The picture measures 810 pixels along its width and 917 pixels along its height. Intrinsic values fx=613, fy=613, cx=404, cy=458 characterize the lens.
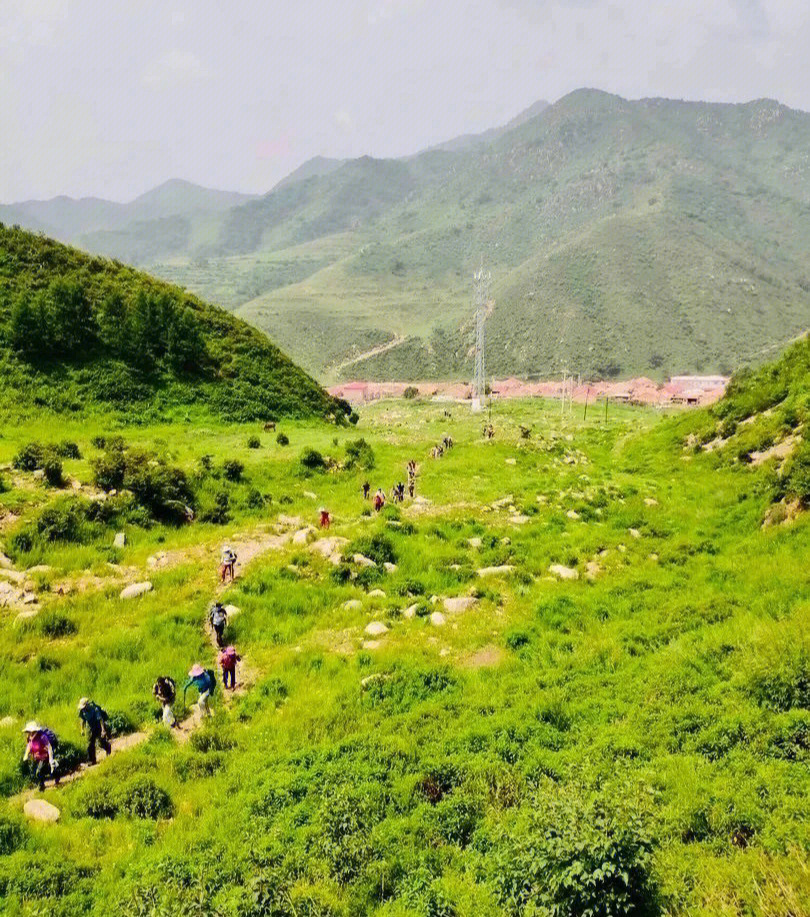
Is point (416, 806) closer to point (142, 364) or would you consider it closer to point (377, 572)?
point (377, 572)

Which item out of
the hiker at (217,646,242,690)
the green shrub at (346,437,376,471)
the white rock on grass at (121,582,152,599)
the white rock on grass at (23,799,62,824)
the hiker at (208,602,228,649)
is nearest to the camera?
the white rock on grass at (23,799,62,824)

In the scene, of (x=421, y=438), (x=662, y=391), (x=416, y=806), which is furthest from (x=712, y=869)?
(x=662, y=391)

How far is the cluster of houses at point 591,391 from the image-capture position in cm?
13250

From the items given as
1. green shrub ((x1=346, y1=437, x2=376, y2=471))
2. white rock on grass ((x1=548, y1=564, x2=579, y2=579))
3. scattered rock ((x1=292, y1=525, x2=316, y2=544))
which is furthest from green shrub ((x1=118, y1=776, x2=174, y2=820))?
green shrub ((x1=346, y1=437, x2=376, y2=471))

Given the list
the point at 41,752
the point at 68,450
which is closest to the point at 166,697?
the point at 41,752

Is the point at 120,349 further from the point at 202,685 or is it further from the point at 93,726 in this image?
the point at 93,726

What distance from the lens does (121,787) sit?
9.98m

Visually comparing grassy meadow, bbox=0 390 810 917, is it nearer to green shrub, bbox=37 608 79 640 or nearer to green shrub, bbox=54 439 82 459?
green shrub, bbox=37 608 79 640

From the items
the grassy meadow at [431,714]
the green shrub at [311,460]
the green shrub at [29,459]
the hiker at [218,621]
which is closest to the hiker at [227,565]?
the grassy meadow at [431,714]

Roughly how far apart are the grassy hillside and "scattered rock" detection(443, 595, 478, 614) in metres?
28.1

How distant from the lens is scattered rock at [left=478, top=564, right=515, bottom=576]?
60.0 feet

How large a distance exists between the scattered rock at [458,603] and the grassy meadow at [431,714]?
0.32 metres

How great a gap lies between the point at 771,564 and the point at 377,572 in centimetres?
1057

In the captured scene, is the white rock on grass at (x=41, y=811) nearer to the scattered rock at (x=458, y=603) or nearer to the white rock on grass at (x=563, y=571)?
the scattered rock at (x=458, y=603)
